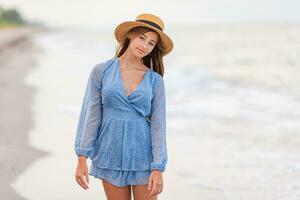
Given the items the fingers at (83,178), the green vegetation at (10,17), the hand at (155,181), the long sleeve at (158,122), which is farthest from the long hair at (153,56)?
the green vegetation at (10,17)

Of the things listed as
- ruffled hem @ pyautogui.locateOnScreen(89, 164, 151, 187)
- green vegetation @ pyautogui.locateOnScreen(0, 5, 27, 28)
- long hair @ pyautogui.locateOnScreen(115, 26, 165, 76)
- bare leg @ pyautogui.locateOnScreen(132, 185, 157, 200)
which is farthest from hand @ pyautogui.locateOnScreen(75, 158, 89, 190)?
green vegetation @ pyautogui.locateOnScreen(0, 5, 27, 28)

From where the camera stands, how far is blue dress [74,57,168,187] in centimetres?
298

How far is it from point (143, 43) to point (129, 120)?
0.38 meters

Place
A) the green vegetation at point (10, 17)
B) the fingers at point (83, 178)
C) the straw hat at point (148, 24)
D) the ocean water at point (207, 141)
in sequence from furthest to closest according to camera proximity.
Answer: the green vegetation at point (10, 17) < the ocean water at point (207, 141) < the fingers at point (83, 178) < the straw hat at point (148, 24)

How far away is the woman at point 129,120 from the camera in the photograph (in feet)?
9.76

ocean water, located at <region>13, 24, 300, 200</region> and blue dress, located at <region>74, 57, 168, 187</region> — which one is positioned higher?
blue dress, located at <region>74, 57, 168, 187</region>

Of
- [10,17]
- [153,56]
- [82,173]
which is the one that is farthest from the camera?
[10,17]

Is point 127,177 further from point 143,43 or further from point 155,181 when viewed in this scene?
point 143,43

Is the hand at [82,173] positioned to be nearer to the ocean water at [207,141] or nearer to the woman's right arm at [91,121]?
the woman's right arm at [91,121]

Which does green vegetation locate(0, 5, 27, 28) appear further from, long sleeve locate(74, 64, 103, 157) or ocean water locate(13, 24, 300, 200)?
long sleeve locate(74, 64, 103, 157)

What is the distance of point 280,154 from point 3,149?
2980 mm

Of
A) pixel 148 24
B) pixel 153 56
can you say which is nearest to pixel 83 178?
pixel 153 56

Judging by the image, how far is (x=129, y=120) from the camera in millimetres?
2998

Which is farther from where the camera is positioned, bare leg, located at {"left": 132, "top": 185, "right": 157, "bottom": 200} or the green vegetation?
the green vegetation
